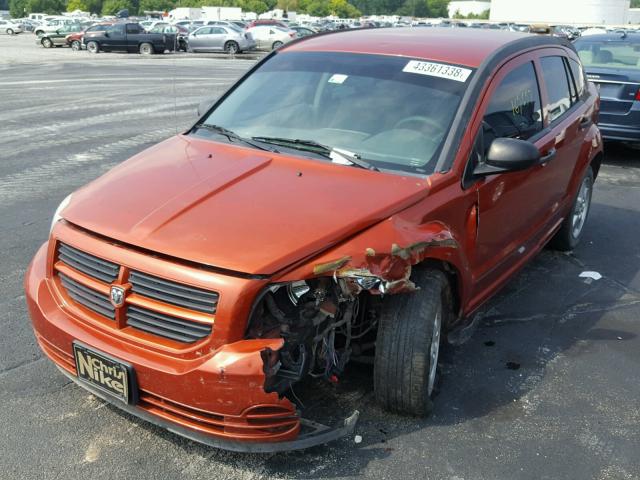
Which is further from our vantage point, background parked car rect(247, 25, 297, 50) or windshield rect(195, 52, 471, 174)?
background parked car rect(247, 25, 297, 50)

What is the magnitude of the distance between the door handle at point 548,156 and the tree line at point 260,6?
11794 cm

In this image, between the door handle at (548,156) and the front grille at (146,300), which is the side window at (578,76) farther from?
the front grille at (146,300)

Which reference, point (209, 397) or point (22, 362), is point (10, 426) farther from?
point (209, 397)

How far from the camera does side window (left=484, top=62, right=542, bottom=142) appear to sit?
4031 millimetres

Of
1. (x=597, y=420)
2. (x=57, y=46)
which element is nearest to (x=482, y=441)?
(x=597, y=420)

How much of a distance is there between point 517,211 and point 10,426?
3.12m

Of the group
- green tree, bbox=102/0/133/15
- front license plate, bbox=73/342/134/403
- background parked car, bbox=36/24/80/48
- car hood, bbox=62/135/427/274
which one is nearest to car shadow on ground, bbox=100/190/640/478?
front license plate, bbox=73/342/134/403

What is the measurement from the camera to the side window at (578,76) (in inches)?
226

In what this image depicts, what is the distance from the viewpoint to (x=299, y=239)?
115 inches

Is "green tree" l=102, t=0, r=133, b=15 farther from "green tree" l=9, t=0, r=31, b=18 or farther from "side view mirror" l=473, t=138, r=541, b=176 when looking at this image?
"side view mirror" l=473, t=138, r=541, b=176

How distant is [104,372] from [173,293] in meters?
0.49

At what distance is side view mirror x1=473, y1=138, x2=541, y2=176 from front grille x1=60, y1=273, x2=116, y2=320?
6.56ft

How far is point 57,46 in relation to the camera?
1532 inches

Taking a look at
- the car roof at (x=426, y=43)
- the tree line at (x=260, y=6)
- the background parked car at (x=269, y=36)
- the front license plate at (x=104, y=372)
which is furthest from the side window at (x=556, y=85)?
the tree line at (x=260, y=6)
